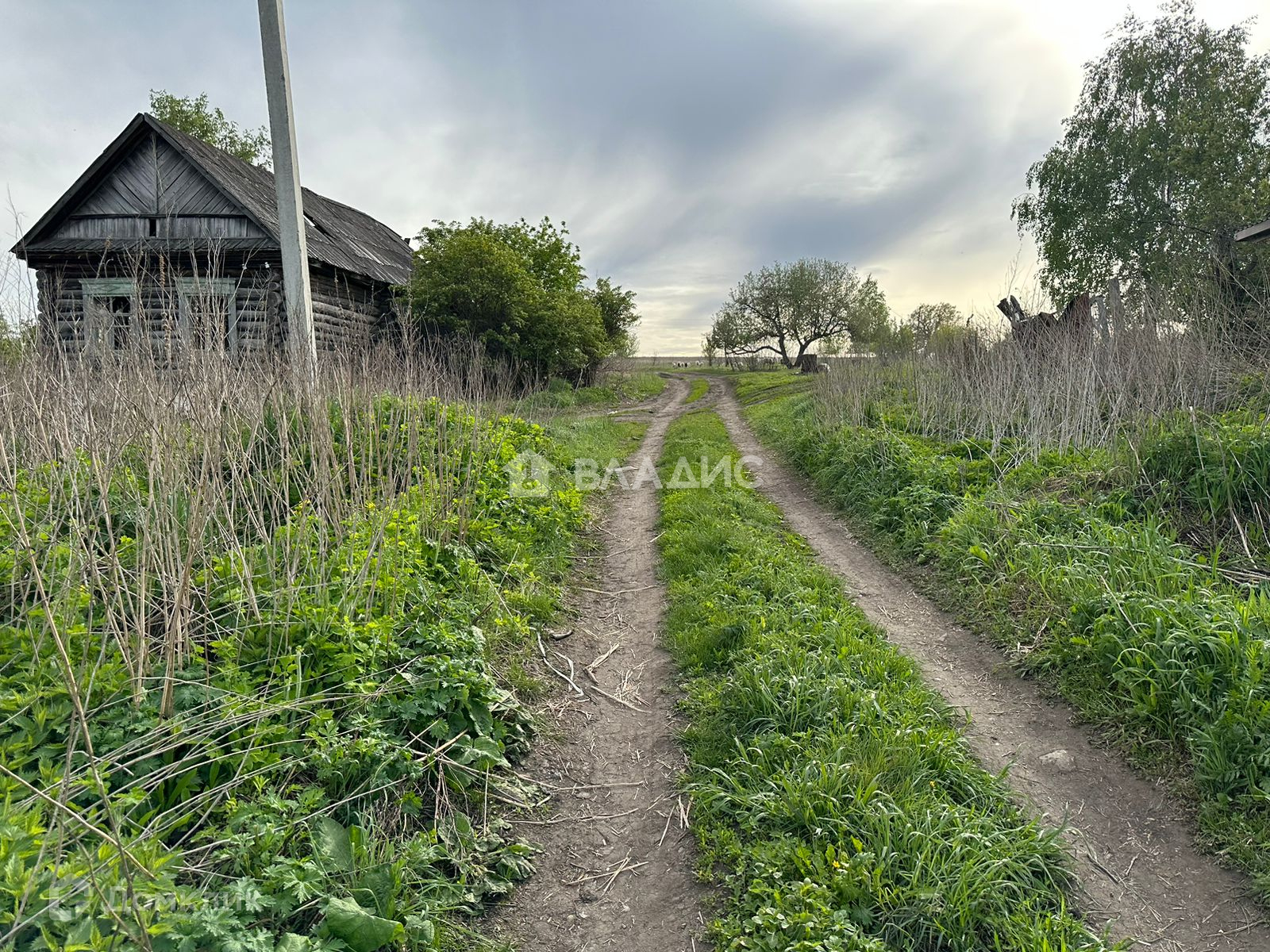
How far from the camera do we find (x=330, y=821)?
2471 mm

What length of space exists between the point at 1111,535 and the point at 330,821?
5730mm

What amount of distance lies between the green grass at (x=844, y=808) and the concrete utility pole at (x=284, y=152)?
7030mm

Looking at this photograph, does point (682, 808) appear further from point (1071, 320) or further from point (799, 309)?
point (799, 309)

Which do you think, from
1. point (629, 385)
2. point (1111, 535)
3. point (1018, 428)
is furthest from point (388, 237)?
point (1111, 535)

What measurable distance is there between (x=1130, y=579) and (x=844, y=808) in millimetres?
3133

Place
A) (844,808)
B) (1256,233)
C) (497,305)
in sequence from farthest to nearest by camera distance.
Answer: (497,305) < (1256,233) < (844,808)

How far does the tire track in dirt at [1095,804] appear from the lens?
2.41 meters

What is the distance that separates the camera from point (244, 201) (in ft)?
46.3

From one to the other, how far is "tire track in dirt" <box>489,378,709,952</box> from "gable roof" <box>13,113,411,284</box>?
12407 mm

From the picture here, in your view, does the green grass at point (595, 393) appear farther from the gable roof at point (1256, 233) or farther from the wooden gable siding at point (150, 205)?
the gable roof at point (1256, 233)

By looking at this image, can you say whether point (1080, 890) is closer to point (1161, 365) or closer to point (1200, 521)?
point (1200, 521)

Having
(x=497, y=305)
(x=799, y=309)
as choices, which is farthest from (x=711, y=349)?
(x=497, y=305)
